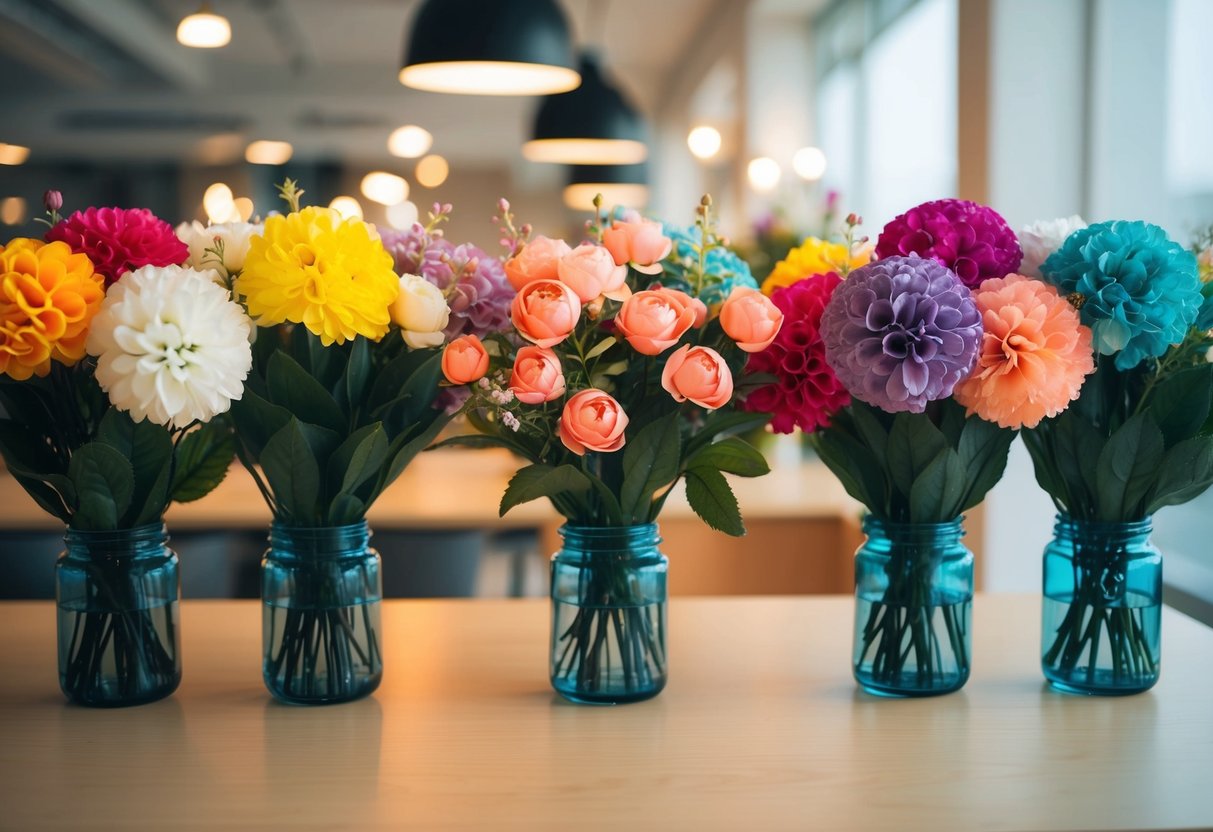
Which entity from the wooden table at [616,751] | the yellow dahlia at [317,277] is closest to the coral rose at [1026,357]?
the wooden table at [616,751]

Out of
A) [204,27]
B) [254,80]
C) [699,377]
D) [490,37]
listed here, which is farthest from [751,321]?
[254,80]

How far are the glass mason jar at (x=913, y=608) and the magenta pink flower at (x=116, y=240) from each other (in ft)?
2.53

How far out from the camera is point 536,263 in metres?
1.13

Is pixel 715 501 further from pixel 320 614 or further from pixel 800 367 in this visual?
pixel 320 614

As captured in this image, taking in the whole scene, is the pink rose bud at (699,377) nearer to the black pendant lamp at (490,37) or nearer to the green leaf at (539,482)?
the green leaf at (539,482)

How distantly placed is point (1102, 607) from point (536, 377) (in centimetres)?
A: 65

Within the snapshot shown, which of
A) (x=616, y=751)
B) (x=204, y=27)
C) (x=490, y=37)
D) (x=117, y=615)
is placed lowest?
(x=616, y=751)

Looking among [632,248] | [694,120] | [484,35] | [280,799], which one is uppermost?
[694,120]

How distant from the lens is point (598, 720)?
119cm

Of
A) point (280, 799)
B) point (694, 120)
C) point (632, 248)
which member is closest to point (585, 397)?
point (632, 248)

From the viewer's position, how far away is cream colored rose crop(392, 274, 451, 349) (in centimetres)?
113

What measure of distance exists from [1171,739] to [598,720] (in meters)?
0.56

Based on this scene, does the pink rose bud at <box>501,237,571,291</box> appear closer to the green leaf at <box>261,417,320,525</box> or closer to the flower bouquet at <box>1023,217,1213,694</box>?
the green leaf at <box>261,417,320,525</box>

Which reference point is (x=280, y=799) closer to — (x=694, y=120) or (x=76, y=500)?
(x=76, y=500)
